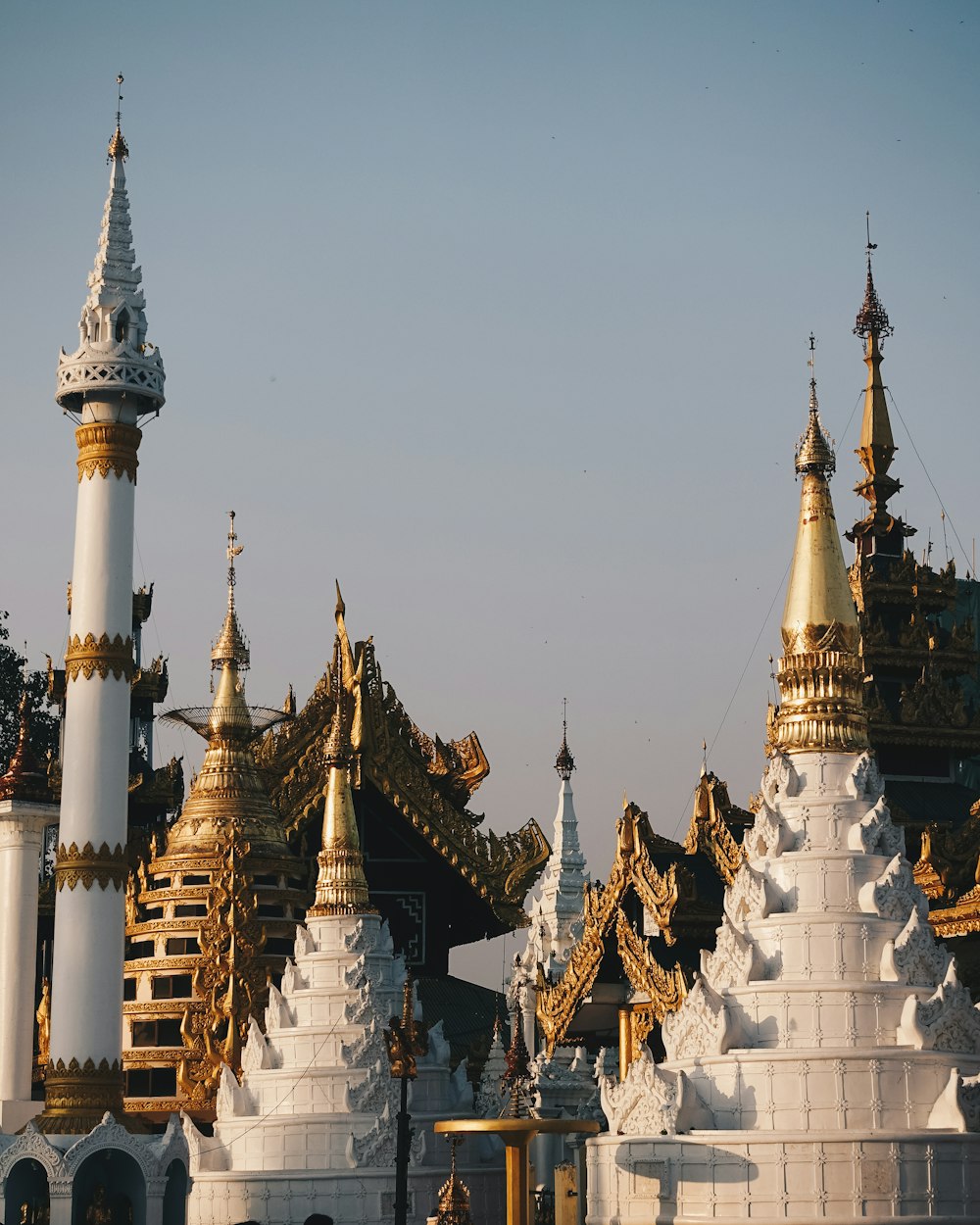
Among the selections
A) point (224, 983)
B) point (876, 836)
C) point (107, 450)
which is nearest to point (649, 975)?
point (876, 836)

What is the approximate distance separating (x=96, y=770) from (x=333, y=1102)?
725cm

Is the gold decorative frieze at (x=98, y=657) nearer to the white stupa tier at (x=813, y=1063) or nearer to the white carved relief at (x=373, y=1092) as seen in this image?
the white carved relief at (x=373, y=1092)

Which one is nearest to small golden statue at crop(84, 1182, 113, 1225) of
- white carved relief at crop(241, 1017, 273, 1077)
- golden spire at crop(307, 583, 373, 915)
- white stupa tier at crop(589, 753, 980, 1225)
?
white carved relief at crop(241, 1017, 273, 1077)

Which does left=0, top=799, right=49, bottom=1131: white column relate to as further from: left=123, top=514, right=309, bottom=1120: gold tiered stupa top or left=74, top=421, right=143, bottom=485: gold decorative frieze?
left=74, top=421, right=143, bottom=485: gold decorative frieze

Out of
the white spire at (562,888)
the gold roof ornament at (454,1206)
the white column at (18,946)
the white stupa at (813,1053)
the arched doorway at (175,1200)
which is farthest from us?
the white spire at (562,888)

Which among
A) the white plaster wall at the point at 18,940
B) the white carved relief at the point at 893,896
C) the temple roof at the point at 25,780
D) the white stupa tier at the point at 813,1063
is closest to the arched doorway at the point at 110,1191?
the white plaster wall at the point at 18,940

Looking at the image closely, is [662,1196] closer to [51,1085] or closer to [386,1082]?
[386,1082]

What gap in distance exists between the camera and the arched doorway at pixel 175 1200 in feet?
131

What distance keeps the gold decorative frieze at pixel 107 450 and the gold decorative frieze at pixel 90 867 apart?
680cm

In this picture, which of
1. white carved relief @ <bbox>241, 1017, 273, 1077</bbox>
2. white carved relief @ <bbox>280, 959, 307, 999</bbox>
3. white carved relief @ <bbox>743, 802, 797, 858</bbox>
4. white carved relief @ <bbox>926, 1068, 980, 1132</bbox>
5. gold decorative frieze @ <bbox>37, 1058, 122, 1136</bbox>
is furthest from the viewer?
white carved relief @ <bbox>280, 959, 307, 999</bbox>

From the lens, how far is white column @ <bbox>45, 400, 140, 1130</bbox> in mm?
38500

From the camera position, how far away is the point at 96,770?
3950 cm

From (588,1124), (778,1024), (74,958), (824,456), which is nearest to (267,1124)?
(74,958)

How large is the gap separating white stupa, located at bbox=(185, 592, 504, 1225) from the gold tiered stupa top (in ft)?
10.8
